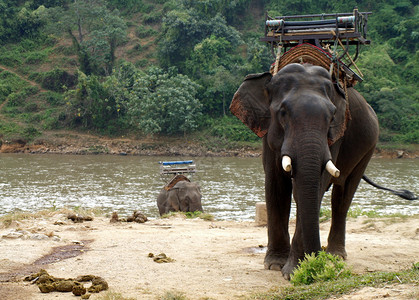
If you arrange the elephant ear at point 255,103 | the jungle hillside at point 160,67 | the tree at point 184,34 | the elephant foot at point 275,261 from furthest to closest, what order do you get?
the tree at point 184,34
the jungle hillside at point 160,67
the elephant foot at point 275,261
the elephant ear at point 255,103

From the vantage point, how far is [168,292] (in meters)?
5.08

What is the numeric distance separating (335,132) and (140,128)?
38719 mm

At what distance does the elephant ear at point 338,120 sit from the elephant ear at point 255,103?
69 centimetres

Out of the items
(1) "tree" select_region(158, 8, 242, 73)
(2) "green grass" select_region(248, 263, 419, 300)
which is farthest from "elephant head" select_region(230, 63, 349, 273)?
(1) "tree" select_region(158, 8, 242, 73)

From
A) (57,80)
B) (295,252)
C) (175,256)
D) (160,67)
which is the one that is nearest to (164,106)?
(160,67)

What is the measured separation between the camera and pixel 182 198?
51.5ft

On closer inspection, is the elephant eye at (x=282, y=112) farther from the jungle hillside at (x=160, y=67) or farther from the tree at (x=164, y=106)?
the jungle hillside at (x=160, y=67)

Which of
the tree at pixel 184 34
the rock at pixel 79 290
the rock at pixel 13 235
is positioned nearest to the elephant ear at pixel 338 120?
the rock at pixel 79 290

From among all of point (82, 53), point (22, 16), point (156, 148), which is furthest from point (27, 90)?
point (156, 148)

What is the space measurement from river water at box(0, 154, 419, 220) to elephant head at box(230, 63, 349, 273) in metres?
10.8

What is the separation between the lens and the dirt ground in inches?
216

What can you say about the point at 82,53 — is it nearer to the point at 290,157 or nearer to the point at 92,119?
the point at 92,119

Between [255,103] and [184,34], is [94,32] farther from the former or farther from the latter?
[255,103]

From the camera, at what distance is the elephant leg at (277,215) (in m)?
6.18
